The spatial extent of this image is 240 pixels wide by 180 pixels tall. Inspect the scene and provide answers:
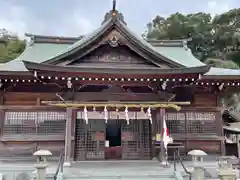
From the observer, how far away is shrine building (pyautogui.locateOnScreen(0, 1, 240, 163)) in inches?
373

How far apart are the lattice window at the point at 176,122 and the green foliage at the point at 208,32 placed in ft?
102

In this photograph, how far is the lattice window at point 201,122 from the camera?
1075 centimetres

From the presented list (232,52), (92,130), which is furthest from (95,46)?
(232,52)

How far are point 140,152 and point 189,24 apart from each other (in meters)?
37.3

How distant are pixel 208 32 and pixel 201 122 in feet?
114

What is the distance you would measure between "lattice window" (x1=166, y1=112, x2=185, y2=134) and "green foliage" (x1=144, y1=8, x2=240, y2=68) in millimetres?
31064

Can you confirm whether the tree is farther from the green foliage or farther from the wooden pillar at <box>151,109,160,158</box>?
the wooden pillar at <box>151,109,160,158</box>

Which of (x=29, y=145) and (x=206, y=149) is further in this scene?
(x=206, y=149)

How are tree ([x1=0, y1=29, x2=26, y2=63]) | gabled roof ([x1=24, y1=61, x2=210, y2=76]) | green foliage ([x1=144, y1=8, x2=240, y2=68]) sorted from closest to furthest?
gabled roof ([x1=24, y1=61, x2=210, y2=76]) → tree ([x1=0, y1=29, x2=26, y2=63]) → green foliage ([x1=144, y1=8, x2=240, y2=68])

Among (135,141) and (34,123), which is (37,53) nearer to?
(34,123)

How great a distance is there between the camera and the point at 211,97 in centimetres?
1107

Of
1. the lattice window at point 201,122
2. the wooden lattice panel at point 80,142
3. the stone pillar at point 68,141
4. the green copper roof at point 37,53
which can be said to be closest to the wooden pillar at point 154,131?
the lattice window at point 201,122

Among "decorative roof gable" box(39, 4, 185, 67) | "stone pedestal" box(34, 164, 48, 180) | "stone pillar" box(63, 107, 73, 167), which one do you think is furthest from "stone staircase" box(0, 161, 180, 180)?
"decorative roof gable" box(39, 4, 185, 67)

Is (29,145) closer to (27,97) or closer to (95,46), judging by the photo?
(27,97)
